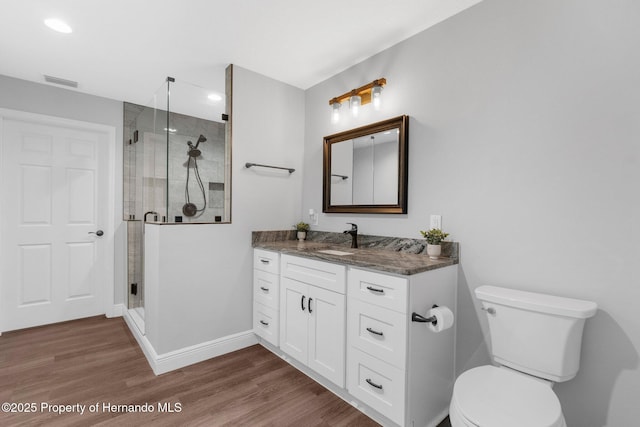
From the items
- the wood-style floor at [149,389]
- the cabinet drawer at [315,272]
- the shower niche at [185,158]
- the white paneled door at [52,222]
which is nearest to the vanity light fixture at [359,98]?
the shower niche at [185,158]

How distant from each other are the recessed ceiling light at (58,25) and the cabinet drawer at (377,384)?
2.86 m

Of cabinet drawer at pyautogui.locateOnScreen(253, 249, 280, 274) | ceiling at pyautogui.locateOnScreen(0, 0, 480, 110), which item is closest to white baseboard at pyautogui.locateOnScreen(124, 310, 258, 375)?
cabinet drawer at pyautogui.locateOnScreen(253, 249, 280, 274)

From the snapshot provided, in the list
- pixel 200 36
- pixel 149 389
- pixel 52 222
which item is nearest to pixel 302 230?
pixel 149 389

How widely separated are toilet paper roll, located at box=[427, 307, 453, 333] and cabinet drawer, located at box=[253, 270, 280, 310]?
1230 millimetres

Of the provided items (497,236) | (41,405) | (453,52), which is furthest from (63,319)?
(453,52)

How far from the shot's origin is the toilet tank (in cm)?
132

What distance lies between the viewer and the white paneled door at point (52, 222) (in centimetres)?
287

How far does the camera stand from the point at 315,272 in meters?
2.02

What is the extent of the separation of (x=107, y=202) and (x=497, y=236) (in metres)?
3.79

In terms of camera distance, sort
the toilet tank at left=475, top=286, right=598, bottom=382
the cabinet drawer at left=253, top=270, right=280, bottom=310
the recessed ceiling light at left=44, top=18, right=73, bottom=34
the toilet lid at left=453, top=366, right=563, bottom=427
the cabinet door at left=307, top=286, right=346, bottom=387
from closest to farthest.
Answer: the toilet lid at left=453, top=366, right=563, bottom=427
the toilet tank at left=475, top=286, right=598, bottom=382
the cabinet door at left=307, top=286, right=346, bottom=387
the recessed ceiling light at left=44, top=18, right=73, bottom=34
the cabinet drawer at left=253, top=270, right=280, bottom=310

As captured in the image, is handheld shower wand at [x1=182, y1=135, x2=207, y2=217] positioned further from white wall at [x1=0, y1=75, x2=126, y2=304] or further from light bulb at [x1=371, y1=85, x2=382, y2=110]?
white wall at [x1=0, y1=75, x2=126, y2=304]

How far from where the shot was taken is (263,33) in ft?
7.00

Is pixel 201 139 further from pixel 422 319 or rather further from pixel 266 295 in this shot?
pixel 422 319

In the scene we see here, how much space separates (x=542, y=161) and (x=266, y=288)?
6.81 feet
